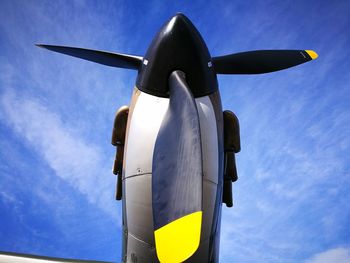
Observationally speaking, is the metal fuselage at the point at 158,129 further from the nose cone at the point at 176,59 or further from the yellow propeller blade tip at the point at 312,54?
the yellow propeller blade tip at the point at 312,54

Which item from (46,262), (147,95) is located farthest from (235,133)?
(46,262)

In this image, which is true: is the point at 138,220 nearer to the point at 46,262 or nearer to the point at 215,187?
the point at 215,187

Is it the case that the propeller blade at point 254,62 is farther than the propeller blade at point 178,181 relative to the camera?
Yes

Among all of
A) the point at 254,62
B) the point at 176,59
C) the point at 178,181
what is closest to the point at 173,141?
the point at 178,181

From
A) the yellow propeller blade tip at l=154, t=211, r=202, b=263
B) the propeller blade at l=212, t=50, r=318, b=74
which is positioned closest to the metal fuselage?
the propeller blade at l=212, t=50, r=318, b=74

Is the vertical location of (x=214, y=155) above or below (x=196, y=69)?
below

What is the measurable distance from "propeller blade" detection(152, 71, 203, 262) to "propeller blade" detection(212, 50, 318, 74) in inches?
70.9

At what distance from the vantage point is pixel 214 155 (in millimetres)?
4848

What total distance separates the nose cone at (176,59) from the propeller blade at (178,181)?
0.43 meters

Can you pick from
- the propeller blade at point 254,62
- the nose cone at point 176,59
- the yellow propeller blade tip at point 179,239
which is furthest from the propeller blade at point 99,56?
Result: the yellow propeller blade tip at point 179,239

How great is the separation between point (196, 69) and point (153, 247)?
115 inches

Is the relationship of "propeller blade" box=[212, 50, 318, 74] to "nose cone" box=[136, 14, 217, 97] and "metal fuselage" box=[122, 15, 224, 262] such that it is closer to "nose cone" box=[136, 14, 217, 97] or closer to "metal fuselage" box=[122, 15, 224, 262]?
"metal fuselage" box=[122, 15, 224, 262]

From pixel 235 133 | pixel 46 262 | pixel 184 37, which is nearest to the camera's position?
pixel 184 37

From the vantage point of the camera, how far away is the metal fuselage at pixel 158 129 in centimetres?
466
